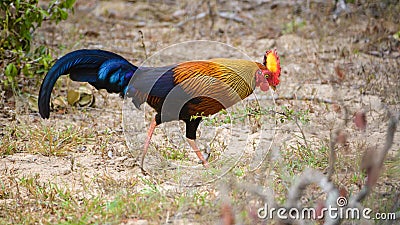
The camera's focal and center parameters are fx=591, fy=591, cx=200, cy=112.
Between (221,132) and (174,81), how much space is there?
3.97 ft

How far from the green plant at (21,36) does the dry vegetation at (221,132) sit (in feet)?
0.93

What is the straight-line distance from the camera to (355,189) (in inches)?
155

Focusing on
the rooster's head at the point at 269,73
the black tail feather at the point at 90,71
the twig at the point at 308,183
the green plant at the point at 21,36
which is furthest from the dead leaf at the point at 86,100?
the twig at the point at 308,183

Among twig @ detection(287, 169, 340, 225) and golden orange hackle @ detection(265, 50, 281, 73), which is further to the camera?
golden orange hackle @ detection(265, 50, 281, 73)

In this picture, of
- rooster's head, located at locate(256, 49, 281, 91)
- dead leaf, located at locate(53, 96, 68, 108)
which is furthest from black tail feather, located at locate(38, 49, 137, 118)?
dead leaf, located at locate(53, 96, 68, 108)

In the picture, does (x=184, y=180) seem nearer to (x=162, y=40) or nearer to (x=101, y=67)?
(x=101, y=67)

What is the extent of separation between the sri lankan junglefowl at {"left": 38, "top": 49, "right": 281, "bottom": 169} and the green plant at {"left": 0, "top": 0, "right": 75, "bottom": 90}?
4.47 ft

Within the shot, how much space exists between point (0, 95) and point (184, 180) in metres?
2.47

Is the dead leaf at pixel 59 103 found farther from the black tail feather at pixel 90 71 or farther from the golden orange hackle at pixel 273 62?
the golden orange hackle at pixel 273 62

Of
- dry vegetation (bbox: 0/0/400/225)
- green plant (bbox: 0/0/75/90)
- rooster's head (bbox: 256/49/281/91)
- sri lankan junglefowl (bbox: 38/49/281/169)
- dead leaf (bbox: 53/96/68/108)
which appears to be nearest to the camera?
dry vegetation (bbox: 0/0/400/225)

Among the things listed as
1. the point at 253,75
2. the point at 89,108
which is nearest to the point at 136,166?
the point at 253,75

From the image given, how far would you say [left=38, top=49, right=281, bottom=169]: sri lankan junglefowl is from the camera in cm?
420

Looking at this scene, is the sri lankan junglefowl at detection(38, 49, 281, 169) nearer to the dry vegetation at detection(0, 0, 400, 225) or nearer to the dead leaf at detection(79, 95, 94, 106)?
the dry vegetation at detection(0, 0, 400, 225)

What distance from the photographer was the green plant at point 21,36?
18.1 feet
